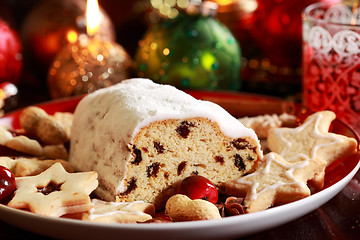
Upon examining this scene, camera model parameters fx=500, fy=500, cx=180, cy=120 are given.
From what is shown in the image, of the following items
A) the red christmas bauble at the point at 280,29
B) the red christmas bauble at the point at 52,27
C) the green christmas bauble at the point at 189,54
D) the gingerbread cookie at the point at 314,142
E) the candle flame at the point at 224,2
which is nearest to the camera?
the gingerbread cookie at the point at 314,142

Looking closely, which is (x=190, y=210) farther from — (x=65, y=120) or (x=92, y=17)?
(x=92, y=17)

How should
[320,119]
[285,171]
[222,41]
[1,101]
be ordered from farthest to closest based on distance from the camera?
[1,101], [222,41], [320,119], [285,171]

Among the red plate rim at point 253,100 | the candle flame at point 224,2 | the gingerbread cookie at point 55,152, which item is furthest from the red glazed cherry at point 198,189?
the candle flame at point 224,2

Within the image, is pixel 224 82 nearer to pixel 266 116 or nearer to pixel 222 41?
pixel 222 41

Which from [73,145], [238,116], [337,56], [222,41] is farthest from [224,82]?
[73,145]

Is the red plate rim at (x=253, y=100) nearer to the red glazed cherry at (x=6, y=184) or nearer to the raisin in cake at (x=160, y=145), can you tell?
the raisin in cake at (x=160, y=145)

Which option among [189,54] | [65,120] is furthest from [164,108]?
[189,54]
